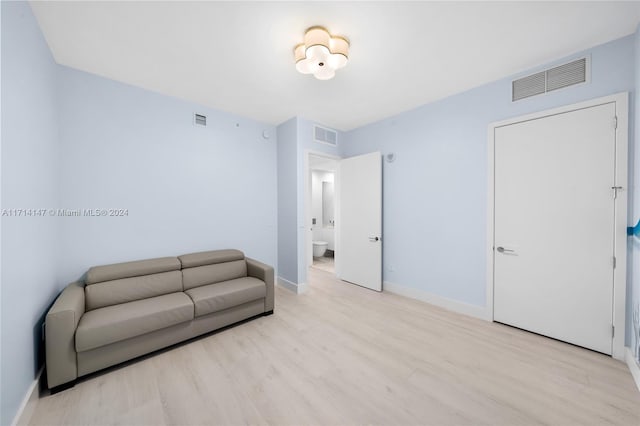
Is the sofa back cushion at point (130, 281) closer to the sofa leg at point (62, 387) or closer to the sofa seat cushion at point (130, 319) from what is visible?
the sofa seat cushion at point (130, 319)

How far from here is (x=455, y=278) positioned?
2.98 m

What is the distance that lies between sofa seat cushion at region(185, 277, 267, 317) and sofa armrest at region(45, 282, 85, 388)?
0.83 m

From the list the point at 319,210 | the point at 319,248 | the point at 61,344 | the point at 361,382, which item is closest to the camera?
the point at 61,344

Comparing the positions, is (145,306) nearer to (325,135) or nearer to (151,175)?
(151,175)

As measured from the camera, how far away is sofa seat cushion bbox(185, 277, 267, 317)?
2350mm

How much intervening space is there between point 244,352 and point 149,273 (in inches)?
53.7

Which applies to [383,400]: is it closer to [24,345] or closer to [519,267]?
[519,267]

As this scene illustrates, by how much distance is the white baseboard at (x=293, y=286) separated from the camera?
364cm

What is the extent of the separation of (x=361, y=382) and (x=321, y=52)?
2.59 meters

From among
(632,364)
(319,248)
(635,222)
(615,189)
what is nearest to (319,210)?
(319,248)

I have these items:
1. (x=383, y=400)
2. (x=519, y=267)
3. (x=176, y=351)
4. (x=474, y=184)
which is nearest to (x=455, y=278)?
(x=519, y=267)

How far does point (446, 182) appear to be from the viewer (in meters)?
3.04

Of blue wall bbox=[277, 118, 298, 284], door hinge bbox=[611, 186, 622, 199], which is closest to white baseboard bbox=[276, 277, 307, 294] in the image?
blue wall bbox=[277, 118, 298, 284]

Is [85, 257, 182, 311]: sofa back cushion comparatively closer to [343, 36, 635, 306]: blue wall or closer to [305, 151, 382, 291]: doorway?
[305, 151, 382, 291]: doorway
